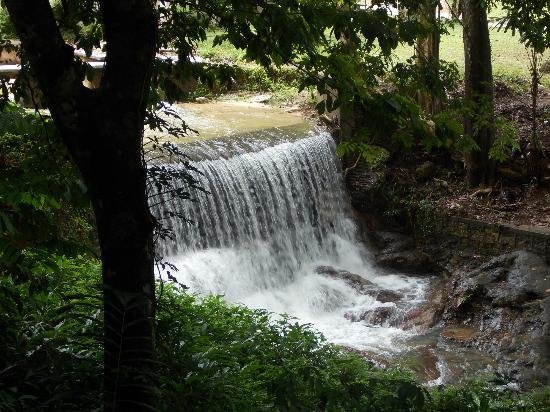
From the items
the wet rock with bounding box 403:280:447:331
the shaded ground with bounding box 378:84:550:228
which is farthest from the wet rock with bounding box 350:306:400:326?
the shaded ground with bounding box 378:84:550:228

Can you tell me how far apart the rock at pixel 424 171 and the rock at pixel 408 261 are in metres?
1.60

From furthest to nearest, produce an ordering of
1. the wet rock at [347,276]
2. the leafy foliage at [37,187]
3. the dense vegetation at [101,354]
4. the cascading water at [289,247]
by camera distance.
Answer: the wet rock at [347,276]
the cascading water at [289,247]
the leafy foliage at [37,187]
the dense vegetation at [101,354]

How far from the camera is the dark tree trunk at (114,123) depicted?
2.67m

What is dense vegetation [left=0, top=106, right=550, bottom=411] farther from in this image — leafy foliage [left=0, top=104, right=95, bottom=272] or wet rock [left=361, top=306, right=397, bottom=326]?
wet rock [left=361, top=306, right=397, bottom=326]

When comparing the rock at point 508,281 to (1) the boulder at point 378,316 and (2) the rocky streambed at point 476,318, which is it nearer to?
(2) the rocky streambed at point 476,318

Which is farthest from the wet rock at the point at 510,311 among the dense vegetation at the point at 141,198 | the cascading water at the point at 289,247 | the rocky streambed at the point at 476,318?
the dense vegetation at the point at 141,198

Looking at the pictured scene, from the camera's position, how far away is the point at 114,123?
271cm

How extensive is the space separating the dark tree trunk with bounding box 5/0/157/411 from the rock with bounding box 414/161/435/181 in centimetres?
1014

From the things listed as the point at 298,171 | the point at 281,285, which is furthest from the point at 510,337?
the point at 298,171

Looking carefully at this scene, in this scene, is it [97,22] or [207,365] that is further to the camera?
[97,22]

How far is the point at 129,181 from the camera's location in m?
2.77

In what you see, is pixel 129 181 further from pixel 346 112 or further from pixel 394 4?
pixel 394 4

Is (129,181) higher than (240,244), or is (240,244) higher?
(129,181)

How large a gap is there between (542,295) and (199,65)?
6.45 meters
